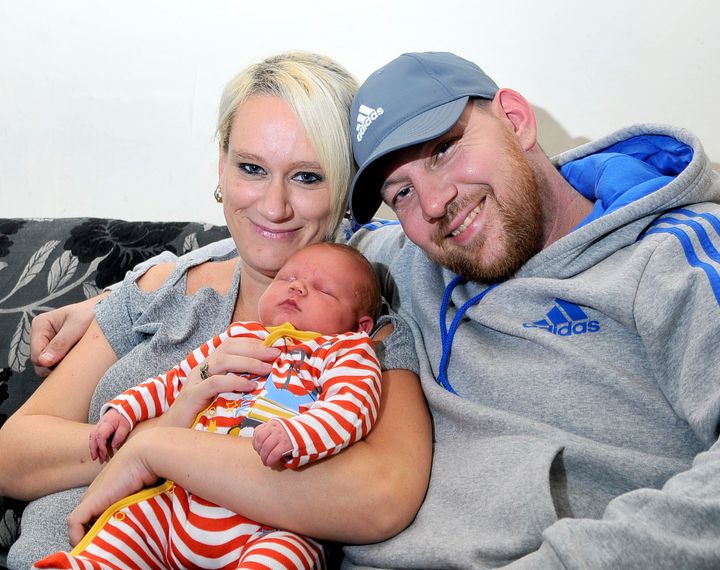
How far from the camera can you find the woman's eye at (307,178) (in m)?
1.75

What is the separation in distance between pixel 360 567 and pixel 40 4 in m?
2.51

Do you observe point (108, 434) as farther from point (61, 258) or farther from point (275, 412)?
point (61, 258)

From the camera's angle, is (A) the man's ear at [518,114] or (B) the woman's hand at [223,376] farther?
(A) the man's ear at [518,114]

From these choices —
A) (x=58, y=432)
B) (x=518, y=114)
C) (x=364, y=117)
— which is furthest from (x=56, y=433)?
(x=518, y=114)

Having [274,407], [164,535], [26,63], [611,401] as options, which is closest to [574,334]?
[611,401]

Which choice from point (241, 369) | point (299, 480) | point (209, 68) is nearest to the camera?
point (299, 480)

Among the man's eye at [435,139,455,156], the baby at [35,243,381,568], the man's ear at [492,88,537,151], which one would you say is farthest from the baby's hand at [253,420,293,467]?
the man's ear at [492,88,537,151]

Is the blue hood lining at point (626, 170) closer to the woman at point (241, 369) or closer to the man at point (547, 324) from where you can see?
the man at point (547, 324)

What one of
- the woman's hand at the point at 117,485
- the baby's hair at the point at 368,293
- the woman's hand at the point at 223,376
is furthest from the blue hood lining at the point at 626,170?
the woman's hand at the point at 117,485

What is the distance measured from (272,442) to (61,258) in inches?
55.9

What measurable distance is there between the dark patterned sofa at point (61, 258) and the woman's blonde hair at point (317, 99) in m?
0.58

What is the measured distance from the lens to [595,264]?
57.6 inches

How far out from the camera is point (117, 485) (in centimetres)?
139

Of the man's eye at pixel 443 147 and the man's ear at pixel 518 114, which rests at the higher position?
the man's ear at pixel 518 114
